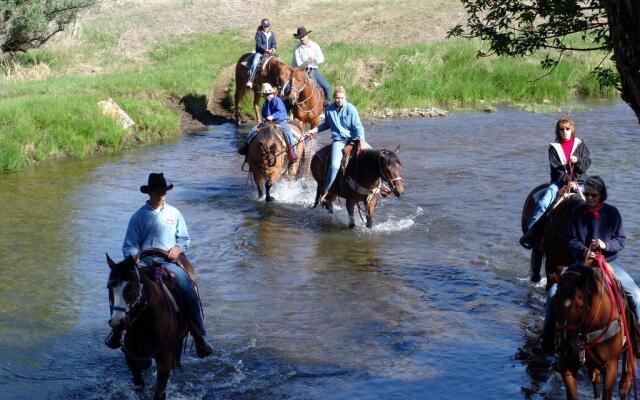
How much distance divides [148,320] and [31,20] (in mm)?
24484

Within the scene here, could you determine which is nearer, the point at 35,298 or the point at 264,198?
the point at 35,298

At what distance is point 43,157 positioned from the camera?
21.7 m

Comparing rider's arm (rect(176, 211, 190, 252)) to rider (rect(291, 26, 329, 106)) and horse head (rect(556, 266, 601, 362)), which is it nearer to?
horse head (rect(556, 266, 601, 362))

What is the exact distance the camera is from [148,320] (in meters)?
8.10

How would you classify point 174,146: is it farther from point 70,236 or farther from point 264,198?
point 70,236

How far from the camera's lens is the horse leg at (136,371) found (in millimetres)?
8453

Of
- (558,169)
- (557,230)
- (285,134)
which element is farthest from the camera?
(285,134)

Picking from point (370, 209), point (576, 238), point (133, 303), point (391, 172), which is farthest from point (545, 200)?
point (133, 303)

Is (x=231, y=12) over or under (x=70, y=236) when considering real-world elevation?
over

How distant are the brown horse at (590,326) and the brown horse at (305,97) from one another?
45.5 ft

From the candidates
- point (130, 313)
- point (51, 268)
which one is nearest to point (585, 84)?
point (51, 268)

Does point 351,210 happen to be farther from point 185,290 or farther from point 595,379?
point 595,379

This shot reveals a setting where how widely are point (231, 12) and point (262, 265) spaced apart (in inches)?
1400

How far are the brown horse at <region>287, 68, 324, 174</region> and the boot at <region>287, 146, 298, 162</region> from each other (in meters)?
3.09
